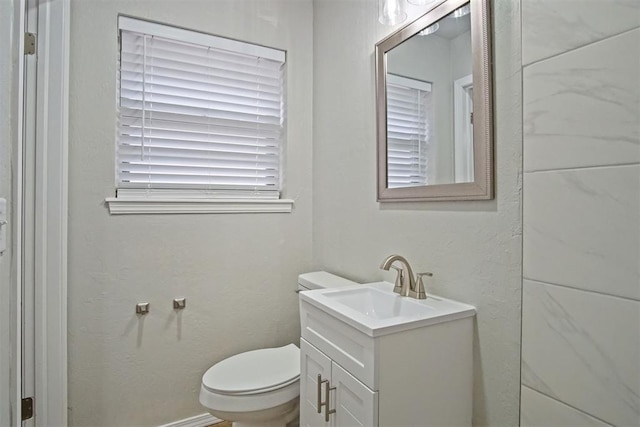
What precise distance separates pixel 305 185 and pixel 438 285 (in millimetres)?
1101

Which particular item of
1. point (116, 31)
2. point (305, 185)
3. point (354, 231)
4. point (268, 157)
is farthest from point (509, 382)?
point (116, 31)

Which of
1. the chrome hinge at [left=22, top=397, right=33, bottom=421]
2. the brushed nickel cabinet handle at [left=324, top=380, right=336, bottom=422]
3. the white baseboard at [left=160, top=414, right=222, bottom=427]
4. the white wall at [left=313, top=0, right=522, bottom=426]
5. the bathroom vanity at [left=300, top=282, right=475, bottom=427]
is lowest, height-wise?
the white baseboard at [left=160, top=414, right=222, bottom=427]

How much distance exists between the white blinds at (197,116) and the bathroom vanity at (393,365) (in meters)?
1.01

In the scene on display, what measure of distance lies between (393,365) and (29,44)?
1910mm

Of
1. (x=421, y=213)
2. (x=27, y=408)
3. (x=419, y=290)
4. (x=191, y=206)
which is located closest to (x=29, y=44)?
(x=191, y=206)

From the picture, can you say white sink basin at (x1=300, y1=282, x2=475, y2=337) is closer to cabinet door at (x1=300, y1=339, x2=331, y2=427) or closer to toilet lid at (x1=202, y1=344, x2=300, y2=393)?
cabinet door at (x1=300, y1=339, x2=331, y2=427)

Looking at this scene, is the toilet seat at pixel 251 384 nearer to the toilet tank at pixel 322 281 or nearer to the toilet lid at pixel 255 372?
the toilet lid at pixel 255 372

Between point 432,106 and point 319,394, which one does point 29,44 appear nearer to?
point 432,106

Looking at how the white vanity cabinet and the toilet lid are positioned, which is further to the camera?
the toilet lid

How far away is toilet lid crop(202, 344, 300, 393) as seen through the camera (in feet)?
4.78

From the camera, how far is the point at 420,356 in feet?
3.44

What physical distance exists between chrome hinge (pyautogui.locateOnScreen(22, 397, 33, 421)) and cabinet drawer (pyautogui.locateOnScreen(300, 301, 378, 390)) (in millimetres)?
1229

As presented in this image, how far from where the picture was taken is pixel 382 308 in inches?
54.5

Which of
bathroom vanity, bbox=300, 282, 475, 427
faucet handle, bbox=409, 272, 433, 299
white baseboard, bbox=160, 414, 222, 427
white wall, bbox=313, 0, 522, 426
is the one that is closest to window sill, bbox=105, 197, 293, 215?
white wall, bbox=313, 0, 522, 426
